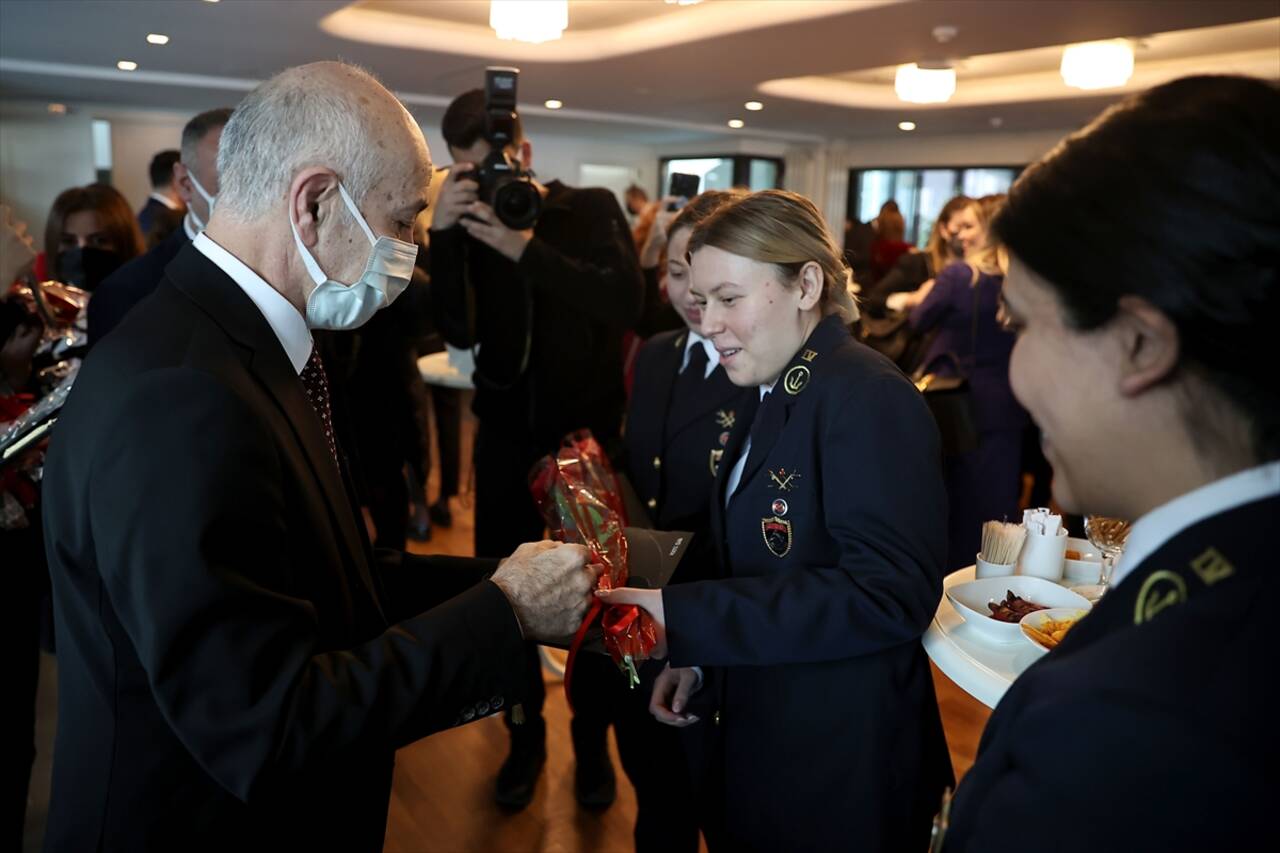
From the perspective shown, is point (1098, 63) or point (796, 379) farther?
point (1098, 63)

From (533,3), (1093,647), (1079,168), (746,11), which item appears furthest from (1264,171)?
(746,11)

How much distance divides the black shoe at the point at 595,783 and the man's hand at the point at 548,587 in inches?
57.6

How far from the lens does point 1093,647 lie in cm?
66

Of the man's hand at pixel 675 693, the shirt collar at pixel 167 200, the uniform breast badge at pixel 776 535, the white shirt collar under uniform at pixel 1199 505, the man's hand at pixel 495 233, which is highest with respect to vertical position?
the shirt collar at pixel 167 200

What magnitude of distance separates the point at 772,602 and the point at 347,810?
2.11 ft

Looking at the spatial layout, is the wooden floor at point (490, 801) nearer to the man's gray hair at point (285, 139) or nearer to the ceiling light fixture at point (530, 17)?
the man's gray hair at point (285, 139)

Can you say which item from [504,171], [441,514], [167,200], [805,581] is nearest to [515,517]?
[504,171]

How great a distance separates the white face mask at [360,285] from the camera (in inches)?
44.2

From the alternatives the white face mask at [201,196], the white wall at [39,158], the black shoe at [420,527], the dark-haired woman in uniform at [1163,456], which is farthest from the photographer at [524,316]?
the white wall at [39,158]

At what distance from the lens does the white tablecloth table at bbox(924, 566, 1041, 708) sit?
1.32m

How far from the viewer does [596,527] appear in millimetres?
→ 1560

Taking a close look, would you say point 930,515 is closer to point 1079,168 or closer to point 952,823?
point 952,823

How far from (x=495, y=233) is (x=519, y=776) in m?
1.49

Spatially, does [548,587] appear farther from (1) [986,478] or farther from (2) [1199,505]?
(1) [986,478]
